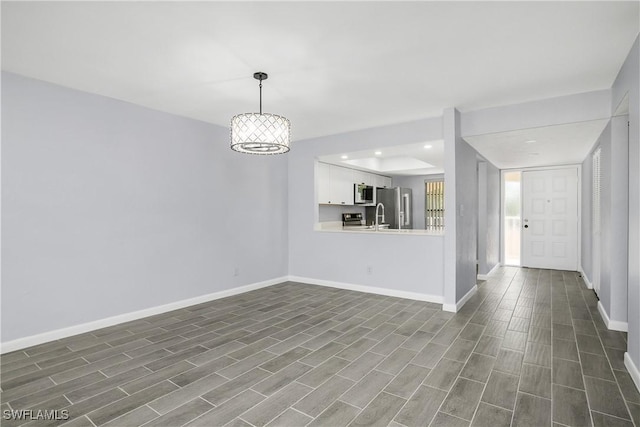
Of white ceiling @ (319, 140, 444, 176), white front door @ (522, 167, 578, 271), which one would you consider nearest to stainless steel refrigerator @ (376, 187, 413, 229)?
white ceiling @ (319, 140, 444, 176)

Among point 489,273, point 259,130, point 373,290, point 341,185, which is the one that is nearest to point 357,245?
point 373,290

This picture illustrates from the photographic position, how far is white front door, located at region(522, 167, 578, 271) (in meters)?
6.80

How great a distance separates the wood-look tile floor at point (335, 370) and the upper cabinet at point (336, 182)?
2.75 m

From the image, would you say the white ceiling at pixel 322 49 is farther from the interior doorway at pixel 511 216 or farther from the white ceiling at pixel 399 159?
the interior doorway at pixel 511 216

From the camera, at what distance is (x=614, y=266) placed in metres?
3.42

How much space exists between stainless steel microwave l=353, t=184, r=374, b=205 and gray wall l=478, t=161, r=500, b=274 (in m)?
2.46

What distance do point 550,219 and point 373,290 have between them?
183 inches

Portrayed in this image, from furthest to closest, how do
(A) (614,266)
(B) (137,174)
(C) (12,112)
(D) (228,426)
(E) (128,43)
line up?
(B) (137,174)
(A) (614,266)
(C) (12,112)
(E) (128,43)
(D) (228,426)

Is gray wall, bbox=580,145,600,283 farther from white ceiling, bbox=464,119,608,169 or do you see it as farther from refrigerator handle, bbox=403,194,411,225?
refrigerator handle, bbox=403,194,411,225

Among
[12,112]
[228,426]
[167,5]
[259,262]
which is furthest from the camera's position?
[259,262]

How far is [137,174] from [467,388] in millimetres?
3876

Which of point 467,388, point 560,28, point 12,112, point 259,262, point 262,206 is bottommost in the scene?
point 467,388

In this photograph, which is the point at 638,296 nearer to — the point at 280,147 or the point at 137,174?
the point at 280,147

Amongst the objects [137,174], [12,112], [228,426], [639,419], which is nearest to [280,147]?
[137,174]
